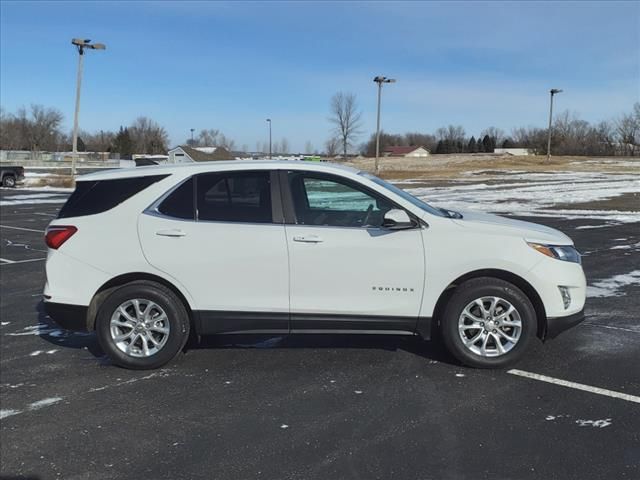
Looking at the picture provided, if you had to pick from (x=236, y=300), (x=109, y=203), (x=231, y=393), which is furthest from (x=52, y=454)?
(x=109, y=203)

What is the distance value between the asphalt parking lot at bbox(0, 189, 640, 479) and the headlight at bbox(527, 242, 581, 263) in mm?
918

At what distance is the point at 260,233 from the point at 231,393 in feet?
4.24

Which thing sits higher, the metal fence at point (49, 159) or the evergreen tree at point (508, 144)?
the evergreen tree at point (508, 144)

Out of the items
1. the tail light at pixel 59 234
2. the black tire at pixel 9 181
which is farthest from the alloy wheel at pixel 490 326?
the black tire at pixel 9 181

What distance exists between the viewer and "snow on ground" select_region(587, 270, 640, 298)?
293 inches

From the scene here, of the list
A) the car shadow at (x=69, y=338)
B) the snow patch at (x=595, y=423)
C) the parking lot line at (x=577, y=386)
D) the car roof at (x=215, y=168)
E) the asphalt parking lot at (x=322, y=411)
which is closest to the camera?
the asphalt parking lot at (x=322, y=411)

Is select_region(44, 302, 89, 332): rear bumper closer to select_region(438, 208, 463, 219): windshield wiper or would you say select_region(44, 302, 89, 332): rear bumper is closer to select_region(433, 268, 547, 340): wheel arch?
select_region(433, 268, 547, 340): wheel arch

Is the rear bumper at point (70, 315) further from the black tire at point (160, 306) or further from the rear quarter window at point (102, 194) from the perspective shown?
the rear quarter window at point (102, 194)

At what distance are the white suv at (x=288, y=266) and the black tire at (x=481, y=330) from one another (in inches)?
0.4

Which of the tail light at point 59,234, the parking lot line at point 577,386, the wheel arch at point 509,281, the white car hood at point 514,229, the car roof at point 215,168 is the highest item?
the car roof at point 215,168

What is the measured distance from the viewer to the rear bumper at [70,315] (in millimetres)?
4953

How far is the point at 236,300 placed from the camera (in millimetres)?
4859

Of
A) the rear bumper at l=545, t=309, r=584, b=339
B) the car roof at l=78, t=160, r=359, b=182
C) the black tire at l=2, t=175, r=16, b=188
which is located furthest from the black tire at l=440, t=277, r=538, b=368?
the black tire at l=2, t=175, r=16, b=188

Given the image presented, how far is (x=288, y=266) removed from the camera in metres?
4.78
